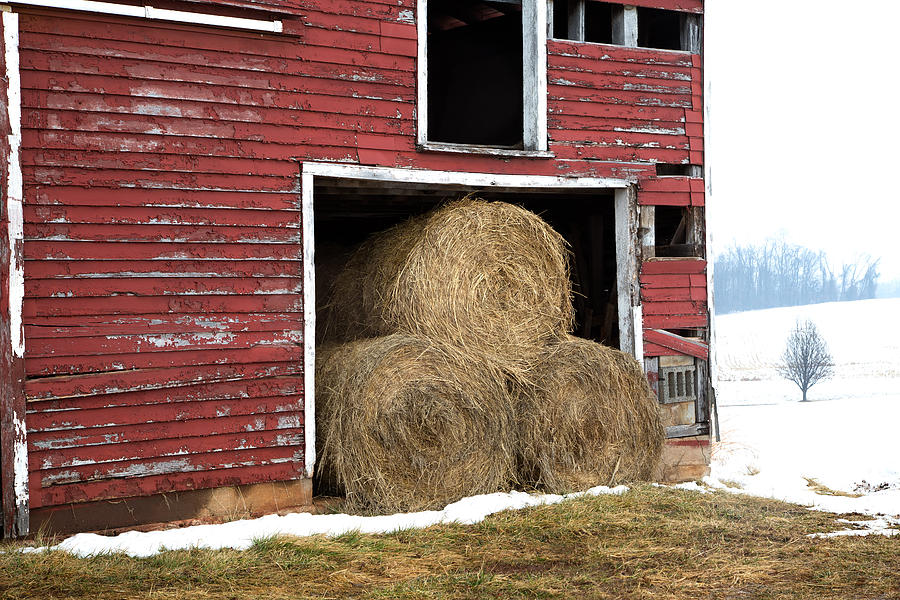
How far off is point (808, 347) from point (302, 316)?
19.5 meters

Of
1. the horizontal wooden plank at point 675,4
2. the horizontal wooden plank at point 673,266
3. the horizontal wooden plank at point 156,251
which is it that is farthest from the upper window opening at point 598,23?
the horizontal wooden plank at point 156,251

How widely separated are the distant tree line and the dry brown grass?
36.4m

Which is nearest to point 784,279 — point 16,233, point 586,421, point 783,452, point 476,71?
point 783,452

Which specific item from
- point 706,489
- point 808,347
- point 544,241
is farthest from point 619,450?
point 808,347

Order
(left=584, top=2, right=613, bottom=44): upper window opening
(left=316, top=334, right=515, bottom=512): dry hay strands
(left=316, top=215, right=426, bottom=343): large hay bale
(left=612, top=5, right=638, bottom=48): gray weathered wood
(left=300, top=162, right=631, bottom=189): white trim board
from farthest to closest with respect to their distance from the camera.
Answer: (left=584, top=2, right=613, bottom=44): upper window opening < (left=612, top=5, right=638, bottom=48): gray weathered wood < (left=316, top=215, right=426, bottom=343): large hay bale < (left=300, top=162, right=631, bottom=189): white trim board < (left=316, top=334, right=515, bottom=512): dry hay strands

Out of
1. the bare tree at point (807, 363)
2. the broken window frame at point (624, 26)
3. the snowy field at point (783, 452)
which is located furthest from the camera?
the bare tree at point (807, 363)

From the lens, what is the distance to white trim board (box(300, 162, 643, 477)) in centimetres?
627

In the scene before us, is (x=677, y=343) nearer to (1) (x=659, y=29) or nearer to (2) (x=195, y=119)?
(1) (x=659, y=29)

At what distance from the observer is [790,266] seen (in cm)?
4312

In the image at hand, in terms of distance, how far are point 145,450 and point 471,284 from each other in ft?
8.33

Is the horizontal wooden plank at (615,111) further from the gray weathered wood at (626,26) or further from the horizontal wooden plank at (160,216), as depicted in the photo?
the horizontal wooden plank at (160,216)

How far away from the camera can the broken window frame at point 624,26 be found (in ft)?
24.3

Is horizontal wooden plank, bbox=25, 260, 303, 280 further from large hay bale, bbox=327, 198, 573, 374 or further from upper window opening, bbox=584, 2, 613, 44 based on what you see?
upper window opening, bbox=584, 2, 613, 44

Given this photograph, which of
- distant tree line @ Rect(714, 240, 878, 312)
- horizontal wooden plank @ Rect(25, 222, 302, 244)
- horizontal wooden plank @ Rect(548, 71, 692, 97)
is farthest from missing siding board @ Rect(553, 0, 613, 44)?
distant tree line @ Rect(714, 240, 878, 312)
